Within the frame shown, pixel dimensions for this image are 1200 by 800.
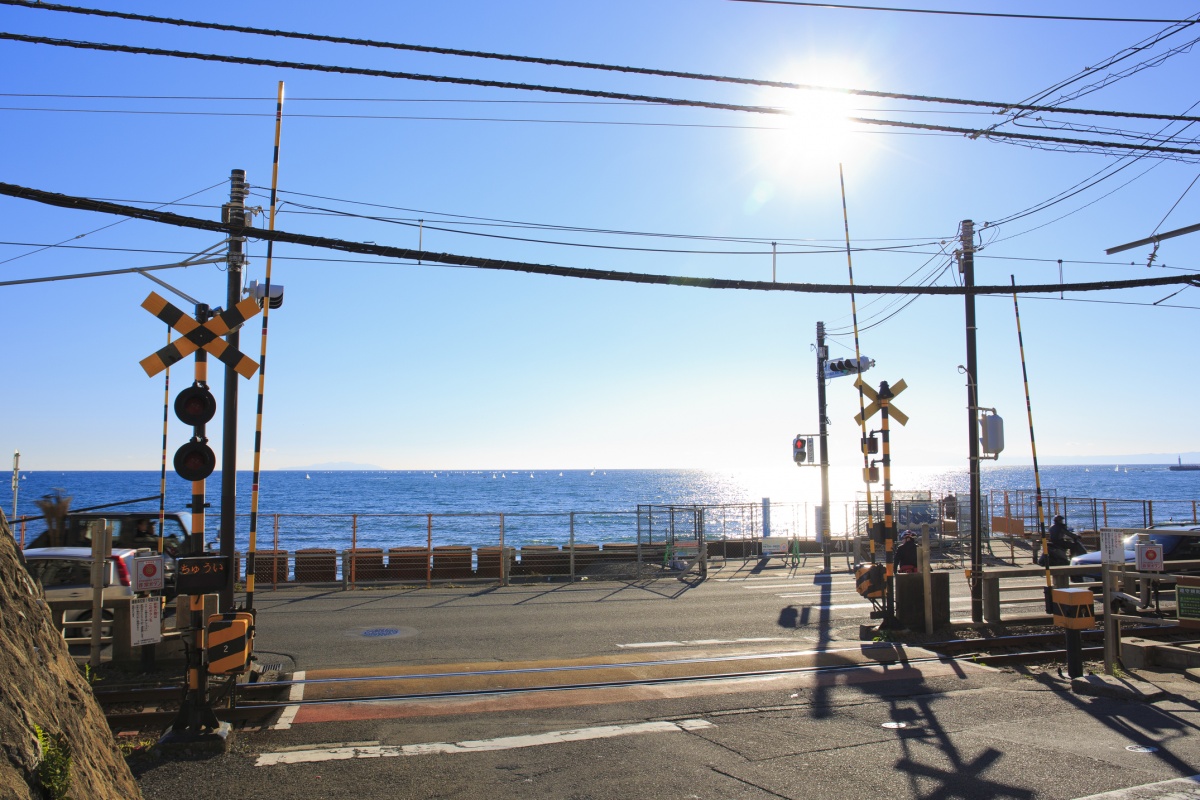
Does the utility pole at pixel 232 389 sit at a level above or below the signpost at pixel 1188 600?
above

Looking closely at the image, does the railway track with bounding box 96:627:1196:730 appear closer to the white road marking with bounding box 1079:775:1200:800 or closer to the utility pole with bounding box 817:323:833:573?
the white road marking with bounding box 1079:775:1200:800

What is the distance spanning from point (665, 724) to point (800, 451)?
823 inches

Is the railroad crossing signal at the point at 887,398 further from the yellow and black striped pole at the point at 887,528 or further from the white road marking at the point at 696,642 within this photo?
the white road marking at the point at 696,642

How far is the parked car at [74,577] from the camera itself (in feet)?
37.1

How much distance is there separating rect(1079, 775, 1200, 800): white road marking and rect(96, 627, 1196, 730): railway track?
4.42 m

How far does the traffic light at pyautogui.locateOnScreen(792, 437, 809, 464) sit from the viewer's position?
91.4 feet

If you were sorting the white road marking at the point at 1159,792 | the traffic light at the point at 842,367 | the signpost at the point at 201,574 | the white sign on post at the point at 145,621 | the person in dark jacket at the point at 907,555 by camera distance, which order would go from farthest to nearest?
the traffic light at the point at 842,367 → the person in dark jacket at the point at 907,555 → the white sign on post at the point at 145,621 → the signpost at the point at 201,574 → the white road marking at the point at 1159,792

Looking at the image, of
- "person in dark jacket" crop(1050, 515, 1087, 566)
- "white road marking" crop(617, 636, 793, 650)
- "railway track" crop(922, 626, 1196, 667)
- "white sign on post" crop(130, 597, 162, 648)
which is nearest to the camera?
"white sign on post" crop(130, 597, 162, 648)

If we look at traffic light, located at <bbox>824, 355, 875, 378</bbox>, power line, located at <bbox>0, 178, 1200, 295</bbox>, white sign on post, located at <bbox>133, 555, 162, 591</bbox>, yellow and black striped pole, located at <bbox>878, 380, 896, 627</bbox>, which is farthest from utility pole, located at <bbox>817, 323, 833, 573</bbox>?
white sign on post, located at <bbox>133, 555, 162, 591</bbox>

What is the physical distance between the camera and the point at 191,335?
7.91 metres

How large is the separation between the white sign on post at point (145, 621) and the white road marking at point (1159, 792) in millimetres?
8282

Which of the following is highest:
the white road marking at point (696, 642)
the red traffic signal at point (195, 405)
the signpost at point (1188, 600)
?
the red traffic signal at point (195, 405)

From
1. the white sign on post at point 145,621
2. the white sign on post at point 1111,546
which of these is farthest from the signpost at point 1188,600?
the white sign on post at point 145,621

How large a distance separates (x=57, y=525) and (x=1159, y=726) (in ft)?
52.5
